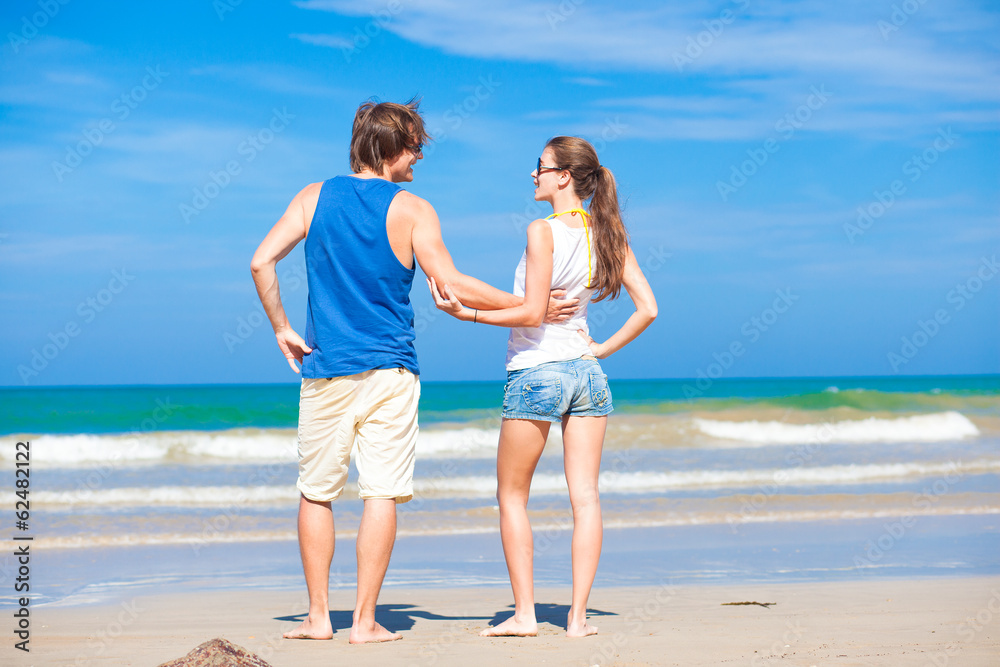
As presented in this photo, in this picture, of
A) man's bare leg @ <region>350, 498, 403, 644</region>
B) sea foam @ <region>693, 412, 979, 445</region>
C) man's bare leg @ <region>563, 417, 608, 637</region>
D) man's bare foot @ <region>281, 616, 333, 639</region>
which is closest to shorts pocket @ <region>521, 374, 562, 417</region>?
man's bare leg @ <region>563, 417, 608, 637</region>

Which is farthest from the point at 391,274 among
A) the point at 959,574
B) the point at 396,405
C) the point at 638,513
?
the point at 638,513

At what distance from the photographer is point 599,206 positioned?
329 centimetres

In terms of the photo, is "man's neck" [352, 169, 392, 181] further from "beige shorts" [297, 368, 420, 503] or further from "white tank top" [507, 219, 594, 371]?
"beige shorts" [297, 368, 420, 503]

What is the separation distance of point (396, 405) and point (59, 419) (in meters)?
21.4

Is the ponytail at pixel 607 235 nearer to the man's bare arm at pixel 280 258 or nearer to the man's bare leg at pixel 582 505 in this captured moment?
the man's bare leg at pixel 582 505

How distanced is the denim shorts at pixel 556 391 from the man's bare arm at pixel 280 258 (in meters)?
0.80

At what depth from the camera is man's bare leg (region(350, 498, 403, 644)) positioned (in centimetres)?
310

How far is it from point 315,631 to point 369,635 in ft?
0.71

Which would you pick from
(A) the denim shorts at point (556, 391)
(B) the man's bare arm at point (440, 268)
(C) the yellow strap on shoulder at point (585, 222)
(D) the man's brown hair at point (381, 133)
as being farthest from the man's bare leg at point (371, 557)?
(D) the man's brown hair at point (381, 133)

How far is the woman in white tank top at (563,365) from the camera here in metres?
3.16

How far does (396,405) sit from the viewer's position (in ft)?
10.2

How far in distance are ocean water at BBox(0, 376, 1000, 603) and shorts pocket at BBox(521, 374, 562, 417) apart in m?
1.89

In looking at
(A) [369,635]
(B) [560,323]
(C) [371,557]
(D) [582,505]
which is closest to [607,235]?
(B) [560,323]

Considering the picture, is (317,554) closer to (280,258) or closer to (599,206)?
(280,258)
